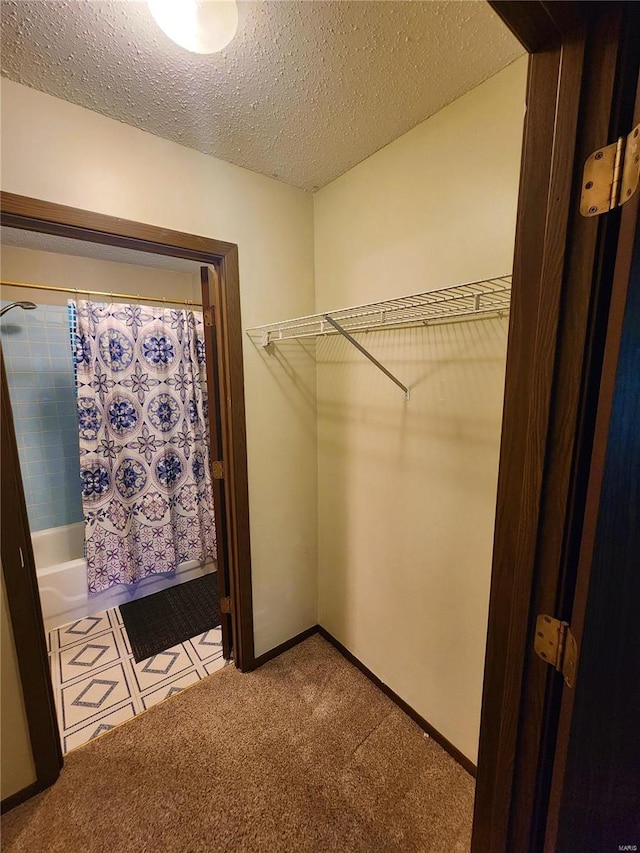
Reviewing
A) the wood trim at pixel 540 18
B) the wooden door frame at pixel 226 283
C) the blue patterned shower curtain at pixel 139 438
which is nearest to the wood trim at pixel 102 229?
the wooden door frame at pixel 226 283

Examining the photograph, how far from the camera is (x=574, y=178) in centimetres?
57

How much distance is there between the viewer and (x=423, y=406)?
4.64ft

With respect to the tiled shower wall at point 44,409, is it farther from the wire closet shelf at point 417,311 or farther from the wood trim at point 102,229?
the wire closet shelf at point 417,311

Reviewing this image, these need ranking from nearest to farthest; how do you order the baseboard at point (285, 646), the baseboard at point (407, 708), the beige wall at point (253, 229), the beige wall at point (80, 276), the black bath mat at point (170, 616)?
1. the beige wall at point (253, 229)
2. the baseboard at point (407, 708)
3. the baseboard at point (285, 646)
4. the black bath mat at point (170, 616)
5. the beige wall at point (80, 276)

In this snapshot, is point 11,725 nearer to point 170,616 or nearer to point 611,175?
point 170,616

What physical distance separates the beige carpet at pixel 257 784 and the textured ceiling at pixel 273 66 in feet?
8.00

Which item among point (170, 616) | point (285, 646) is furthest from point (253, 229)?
point (170, 616)

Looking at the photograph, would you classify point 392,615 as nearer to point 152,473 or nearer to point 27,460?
point 152,473

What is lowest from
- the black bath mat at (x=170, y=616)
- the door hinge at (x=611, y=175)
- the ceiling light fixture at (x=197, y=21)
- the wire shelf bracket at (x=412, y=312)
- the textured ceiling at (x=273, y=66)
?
the black bath mat at (x=170, y=616)

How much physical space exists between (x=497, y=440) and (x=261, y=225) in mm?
1404

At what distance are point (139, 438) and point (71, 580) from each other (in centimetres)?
100

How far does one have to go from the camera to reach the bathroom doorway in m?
1.93

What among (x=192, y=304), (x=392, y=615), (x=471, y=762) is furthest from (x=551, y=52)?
(x=192, y=304)

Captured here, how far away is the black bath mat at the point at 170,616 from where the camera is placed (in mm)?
2157
